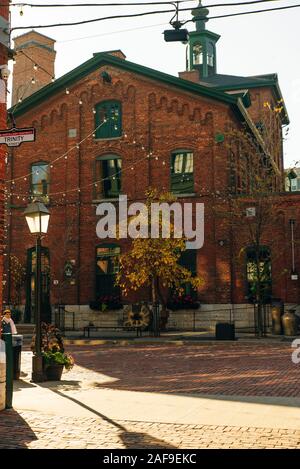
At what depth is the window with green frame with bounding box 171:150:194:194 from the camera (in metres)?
26.0

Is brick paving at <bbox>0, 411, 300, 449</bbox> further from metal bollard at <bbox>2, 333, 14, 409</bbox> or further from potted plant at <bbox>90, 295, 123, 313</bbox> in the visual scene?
potted plant at <bbox>90, 295, 123, 313</bbox>

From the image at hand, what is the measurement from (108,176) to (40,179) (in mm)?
3733

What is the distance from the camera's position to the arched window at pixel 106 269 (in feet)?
87.2

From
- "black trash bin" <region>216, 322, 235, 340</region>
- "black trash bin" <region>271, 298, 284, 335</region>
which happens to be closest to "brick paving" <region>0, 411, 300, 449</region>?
"black trash bin" <region>216, 322, 235, 340</region>

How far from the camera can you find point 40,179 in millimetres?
28438

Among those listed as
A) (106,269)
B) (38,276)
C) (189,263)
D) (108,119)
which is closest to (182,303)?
(189,263)

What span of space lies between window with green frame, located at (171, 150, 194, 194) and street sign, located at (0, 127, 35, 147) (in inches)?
690

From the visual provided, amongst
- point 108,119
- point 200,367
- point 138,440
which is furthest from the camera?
point 108,119

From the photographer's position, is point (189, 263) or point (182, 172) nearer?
point (189, 263)

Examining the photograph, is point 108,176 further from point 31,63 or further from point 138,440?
point 138,440

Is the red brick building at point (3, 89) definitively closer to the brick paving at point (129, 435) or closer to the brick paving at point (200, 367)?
the brick paving at point (129, 435)

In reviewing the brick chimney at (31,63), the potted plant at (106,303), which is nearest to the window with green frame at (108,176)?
the potted plant at (106,303)

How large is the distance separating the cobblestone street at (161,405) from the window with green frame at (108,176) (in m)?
12.5

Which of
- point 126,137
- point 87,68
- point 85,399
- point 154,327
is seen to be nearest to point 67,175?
point 126,137
